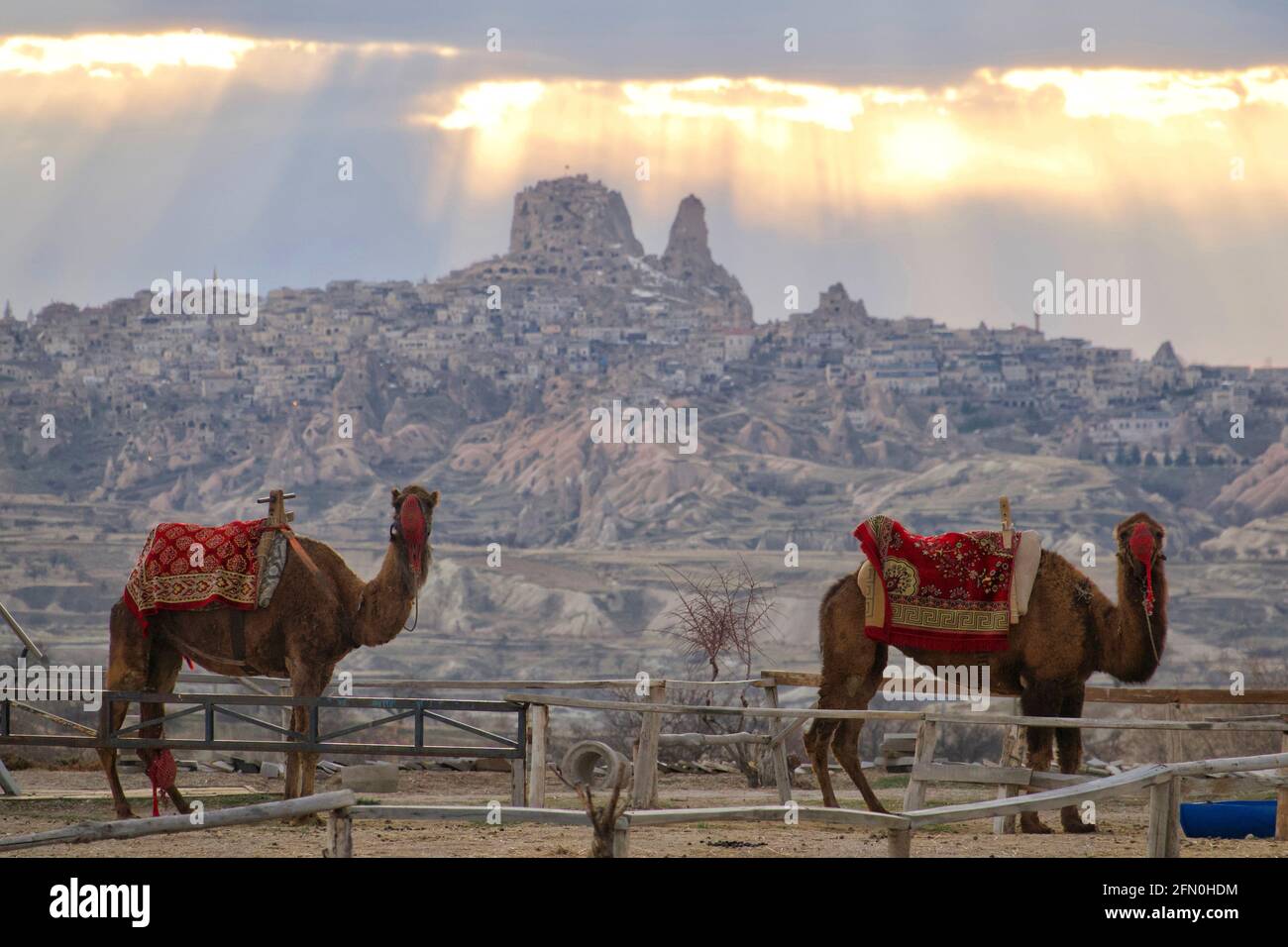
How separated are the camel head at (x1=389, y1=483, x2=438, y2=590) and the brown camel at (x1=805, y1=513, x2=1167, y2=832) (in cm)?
280

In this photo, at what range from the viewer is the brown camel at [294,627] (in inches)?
568

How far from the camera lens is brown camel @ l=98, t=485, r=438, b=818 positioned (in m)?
14.4

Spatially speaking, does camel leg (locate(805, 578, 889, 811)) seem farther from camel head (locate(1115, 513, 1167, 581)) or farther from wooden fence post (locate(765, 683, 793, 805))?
camel head (locate(1115, 513, 1167, 581))

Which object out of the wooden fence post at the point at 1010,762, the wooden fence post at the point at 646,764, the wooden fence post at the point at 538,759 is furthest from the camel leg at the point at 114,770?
the wooden fence post at the point at 1010,762

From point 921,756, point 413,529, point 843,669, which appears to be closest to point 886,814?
point 921,756

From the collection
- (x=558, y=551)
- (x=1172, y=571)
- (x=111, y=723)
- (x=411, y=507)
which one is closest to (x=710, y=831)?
(x=411, y=507)

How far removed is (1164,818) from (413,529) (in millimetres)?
6186

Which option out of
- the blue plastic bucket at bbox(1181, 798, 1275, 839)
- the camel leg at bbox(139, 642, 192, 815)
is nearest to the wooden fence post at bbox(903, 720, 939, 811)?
the blue plastic bucket at bbox(1181, 798, 1275, 839)

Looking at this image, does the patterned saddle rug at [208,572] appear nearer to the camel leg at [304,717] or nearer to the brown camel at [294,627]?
the brown camel at [294,627]

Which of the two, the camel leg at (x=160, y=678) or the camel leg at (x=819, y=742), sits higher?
the camel leg at (x=160, y=678)

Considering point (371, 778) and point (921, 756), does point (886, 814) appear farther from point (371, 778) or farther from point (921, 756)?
point (371, 778)

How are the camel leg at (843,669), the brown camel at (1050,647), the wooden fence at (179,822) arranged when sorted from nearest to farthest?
the wooden fence at (179,822) < the brown camel at (1050,647) < the camel leg at (843,669)

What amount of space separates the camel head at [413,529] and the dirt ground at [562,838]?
5.24 ft
